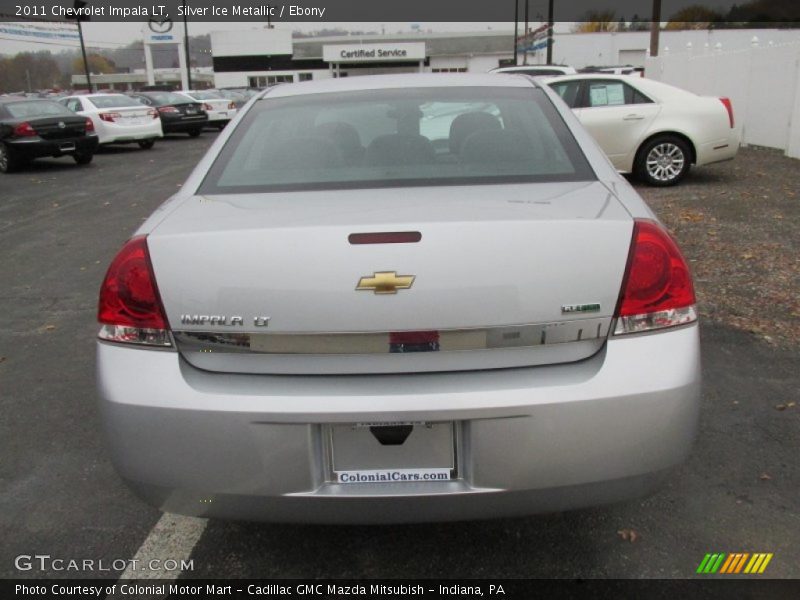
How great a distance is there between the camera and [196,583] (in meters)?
2.37

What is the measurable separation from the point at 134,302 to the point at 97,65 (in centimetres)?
11644

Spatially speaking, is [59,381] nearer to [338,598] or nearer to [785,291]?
[338,598]

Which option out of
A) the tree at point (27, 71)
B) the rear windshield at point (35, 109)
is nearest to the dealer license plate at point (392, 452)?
the rear windshield at point (35, 109)

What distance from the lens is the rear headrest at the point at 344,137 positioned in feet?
9.06

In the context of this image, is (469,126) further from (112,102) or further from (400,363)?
(112,102)

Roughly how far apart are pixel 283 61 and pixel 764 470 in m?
72.0

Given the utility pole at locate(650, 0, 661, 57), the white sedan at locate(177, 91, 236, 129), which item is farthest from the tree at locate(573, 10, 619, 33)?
the white sedan at locate(177, 91, 236, 129)

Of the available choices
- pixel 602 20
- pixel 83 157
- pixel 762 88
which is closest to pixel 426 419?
pixel 762 88

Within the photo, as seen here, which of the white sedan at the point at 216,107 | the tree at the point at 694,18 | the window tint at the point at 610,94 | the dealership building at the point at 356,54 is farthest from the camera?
the dealership building at the point at 356,54

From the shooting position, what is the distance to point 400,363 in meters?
1.99

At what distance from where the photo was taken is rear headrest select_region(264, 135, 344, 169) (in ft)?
8.91

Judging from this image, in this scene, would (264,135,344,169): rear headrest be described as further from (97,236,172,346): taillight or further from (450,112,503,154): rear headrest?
(97,236,172,346): taillight

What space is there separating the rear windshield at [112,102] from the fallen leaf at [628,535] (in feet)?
59.3

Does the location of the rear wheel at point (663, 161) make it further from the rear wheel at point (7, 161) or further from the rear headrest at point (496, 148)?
the rear wheel at point (7, 161)
